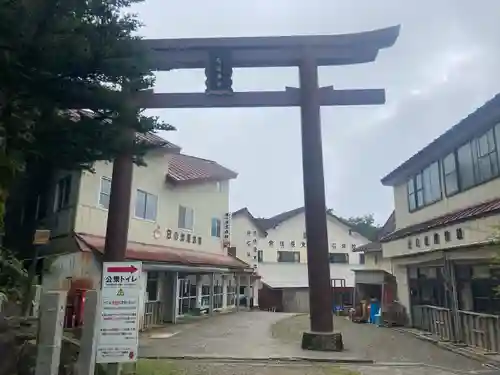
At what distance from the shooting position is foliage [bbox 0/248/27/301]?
8562 millimetres

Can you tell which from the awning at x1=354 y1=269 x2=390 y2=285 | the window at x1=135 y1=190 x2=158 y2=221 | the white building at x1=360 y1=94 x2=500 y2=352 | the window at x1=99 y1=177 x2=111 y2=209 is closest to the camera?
the white building at x1=360 y1=94 x2=500 y2=352

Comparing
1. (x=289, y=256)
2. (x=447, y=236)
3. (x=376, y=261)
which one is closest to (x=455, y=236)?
(x=447, y=236)

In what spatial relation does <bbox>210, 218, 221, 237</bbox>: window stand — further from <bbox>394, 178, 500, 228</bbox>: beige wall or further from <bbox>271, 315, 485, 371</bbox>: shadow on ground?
<bbox>394, 178, 500, 228</bbox>: beige wall

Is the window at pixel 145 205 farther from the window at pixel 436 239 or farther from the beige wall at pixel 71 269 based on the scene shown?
the window at pixel 436 239

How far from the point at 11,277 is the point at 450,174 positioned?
12608mm

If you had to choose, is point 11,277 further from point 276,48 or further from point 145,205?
point 145,205

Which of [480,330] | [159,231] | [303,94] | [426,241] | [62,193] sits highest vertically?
[303,94]

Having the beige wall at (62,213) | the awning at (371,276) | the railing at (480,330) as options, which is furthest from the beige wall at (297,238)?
the railing at (480,330)

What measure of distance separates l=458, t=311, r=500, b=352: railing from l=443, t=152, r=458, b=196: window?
13.5 feet

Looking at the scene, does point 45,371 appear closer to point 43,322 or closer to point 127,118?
point 43,322

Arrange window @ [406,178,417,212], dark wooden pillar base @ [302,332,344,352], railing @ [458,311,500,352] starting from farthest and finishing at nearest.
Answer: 1. window @ [406,178,417,212]
2. railing @ [458,311,500,352]
3. dark wooden pillar base @ [302,332,344,352]

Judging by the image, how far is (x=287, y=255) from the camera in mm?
36031

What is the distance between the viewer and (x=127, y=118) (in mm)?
6828

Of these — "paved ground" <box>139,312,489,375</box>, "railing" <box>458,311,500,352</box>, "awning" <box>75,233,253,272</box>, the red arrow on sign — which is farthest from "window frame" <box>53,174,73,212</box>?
"railing" <box>458,311,500,352</box>
